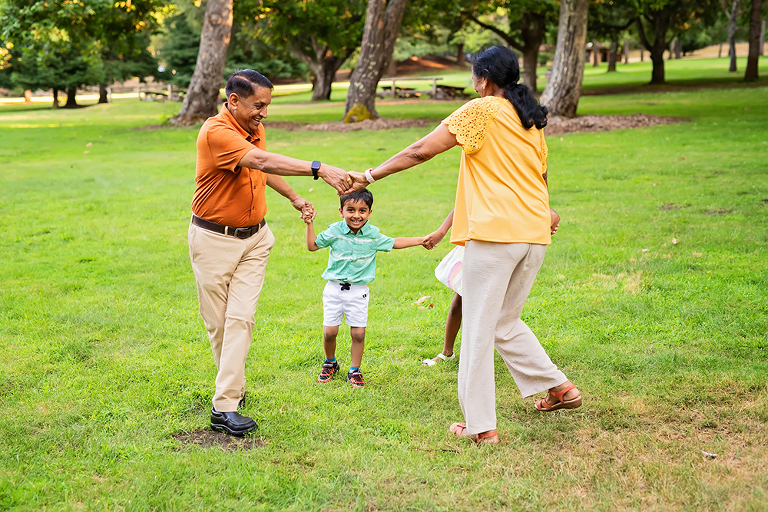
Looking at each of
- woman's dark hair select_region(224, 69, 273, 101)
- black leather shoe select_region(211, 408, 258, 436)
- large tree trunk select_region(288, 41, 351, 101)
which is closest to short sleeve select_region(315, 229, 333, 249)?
woman's dark hair select_region(224, 69, 273, 101)

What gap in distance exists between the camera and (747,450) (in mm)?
4027

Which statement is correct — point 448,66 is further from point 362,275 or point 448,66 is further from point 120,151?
point 362,275

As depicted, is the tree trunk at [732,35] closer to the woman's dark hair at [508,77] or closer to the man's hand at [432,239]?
the man's hand at [432,239]

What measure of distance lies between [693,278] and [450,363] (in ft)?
9.89

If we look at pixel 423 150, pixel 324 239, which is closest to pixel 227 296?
pixel 324 239

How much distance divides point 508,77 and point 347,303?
198cm

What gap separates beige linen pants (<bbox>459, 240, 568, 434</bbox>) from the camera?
13.2 feet

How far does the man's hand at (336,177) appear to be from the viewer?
444 centimetres

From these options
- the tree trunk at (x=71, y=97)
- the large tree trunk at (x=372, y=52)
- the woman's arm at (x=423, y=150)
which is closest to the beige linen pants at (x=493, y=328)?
the woman's arm at (x=423, y=150)

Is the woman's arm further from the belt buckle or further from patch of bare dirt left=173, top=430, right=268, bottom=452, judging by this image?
patch of bare dirt left=173, top=430, right=268, bottom=452

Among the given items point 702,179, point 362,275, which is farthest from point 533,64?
point 362,275

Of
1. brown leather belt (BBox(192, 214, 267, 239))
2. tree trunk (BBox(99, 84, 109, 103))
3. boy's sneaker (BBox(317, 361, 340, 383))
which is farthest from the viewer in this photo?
tree trunk (BBox(99, 84, 109, 103))

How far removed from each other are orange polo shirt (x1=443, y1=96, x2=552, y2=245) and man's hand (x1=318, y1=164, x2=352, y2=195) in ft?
2.65

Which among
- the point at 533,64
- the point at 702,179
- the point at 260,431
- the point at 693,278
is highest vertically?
the point at 533,64
